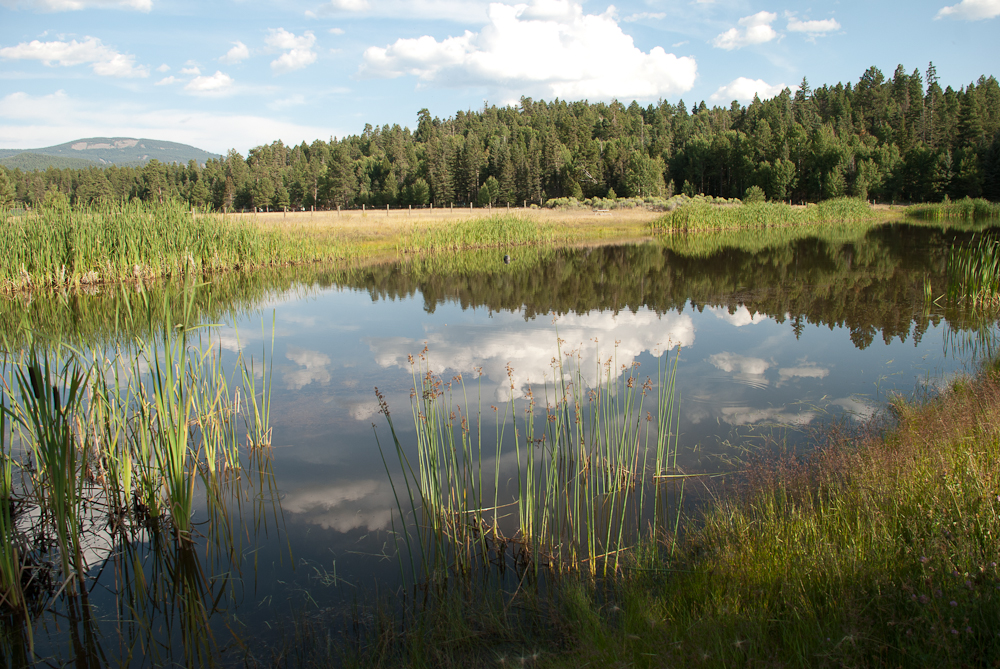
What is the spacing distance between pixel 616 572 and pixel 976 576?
59.4 inches

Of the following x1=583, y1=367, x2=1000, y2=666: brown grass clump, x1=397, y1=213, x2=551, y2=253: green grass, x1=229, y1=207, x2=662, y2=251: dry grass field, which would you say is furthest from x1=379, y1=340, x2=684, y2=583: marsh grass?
x1=397, y1=213, x2=551, y2=253: green grass

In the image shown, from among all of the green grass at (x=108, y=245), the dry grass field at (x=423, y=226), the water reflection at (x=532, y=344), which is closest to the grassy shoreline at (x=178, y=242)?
the green grass at (x=108, y=245)

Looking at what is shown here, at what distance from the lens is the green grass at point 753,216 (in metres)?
32.7

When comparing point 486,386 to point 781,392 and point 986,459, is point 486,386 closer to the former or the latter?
point 781,392

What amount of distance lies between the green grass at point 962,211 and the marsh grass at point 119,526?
136 ft

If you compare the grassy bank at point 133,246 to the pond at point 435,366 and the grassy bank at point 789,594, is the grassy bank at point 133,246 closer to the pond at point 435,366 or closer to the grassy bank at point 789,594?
the pond at point 435,366

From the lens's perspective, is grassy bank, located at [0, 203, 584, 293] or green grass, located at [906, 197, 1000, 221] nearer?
grassy bank, located at [0, 203, 584, 293]

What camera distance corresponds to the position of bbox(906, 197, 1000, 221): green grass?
3457cm

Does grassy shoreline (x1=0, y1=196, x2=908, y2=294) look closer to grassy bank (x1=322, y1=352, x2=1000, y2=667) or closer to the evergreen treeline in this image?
grassy bank (x1=322, y1=352, x2=1000, y2=667)

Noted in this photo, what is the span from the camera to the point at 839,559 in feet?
8.16

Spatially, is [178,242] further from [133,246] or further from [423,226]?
[423,226]

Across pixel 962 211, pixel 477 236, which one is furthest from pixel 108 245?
pixel 962 211

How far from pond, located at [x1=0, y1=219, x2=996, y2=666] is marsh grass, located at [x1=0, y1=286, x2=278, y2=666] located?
26 mm

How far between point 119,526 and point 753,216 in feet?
120
